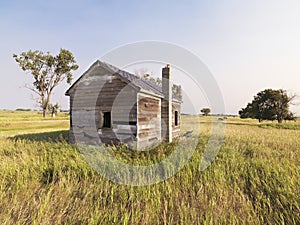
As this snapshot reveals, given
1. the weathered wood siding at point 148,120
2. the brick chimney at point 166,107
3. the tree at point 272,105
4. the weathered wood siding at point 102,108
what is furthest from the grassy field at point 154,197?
the tree at point 272,105

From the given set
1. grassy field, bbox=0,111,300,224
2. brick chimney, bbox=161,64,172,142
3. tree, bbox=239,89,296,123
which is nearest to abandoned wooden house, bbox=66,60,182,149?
brick chimney, bbox=161,64,172,142

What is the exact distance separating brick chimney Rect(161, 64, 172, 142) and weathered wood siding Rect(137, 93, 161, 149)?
39 centimetres

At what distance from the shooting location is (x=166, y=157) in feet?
21.2

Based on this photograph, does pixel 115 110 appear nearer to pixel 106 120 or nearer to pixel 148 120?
pixel 106 120

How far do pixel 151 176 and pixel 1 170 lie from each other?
179 inches

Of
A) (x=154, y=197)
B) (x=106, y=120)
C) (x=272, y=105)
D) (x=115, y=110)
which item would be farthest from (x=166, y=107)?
(x=272, y=105)

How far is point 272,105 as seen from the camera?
37938mm

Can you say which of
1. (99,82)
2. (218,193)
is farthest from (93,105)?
(218,193)

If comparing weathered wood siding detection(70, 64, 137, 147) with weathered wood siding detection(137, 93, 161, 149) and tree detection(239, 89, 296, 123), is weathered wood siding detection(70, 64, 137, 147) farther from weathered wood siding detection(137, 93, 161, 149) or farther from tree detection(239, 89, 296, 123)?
tree detection(239, 89, 296, 123)

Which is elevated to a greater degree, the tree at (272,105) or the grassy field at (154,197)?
the tree at (272,105)

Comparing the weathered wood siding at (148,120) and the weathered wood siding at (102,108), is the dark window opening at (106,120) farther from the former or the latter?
the weathered wood siding at (148,120)

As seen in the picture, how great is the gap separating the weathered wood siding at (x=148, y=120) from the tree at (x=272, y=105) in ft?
124

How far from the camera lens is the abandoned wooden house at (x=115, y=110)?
8.26 m

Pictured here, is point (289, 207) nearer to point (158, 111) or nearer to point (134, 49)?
point (158, 111)
